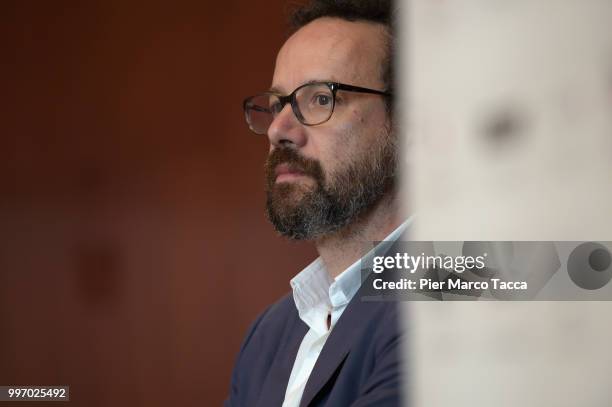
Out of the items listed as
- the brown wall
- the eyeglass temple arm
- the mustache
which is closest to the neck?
the mustache

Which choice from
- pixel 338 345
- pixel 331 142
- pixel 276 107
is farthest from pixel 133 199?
pixel 338 345

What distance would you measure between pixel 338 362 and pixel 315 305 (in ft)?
0.80

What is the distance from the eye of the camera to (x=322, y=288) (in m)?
1.21

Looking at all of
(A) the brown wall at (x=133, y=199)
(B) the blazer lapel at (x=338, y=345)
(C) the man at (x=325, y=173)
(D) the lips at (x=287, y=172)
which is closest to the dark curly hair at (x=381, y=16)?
(C) the man at (x=325, y=173)

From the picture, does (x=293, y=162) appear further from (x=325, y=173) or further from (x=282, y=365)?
(x=282, y=365)

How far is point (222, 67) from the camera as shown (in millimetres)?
2371

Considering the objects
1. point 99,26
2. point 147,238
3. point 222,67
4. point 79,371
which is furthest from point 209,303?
point 99,26

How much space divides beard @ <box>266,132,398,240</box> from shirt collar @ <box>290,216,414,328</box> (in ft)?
0.26

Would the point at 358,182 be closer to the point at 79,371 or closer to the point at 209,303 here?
the point at 209,303

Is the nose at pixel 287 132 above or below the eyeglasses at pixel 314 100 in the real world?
below

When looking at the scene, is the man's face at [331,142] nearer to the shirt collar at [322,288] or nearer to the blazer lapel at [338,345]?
the shirt collar at [322,288]

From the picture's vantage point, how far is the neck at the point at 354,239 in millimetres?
1169

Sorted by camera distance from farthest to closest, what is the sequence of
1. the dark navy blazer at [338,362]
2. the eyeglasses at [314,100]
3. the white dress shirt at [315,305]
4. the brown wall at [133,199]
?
the brown wall at [133,199]
the eyeglasses at [314,100]
the white dress shirt at [315,305]
the dark navy blazer at [338,362]

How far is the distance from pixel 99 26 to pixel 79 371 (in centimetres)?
122
